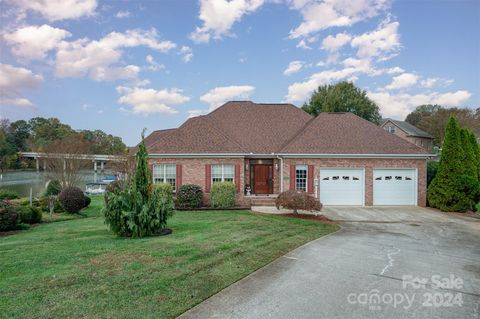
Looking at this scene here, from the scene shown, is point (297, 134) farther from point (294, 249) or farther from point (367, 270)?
point (367, 270)

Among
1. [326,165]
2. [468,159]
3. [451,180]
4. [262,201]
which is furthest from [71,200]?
[468,159]

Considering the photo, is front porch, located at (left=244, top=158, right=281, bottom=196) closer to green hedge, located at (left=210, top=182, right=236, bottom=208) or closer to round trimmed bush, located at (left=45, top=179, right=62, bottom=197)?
green hedge, located at (left=210, top=182, right=236, bottom=208)

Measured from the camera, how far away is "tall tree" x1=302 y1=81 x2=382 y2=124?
3559 centimetres

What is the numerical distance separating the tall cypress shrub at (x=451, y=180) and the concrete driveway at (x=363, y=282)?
6.33 metres

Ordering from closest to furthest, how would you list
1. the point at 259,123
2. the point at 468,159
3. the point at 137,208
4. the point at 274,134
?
the point at 137,208 → the point at 468,159 → the point at 274,134 → the point at 259,123

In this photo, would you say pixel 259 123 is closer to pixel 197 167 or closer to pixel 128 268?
pixel 197 167

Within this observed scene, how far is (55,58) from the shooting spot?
17.6 m

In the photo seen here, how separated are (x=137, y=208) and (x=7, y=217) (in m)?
6.03

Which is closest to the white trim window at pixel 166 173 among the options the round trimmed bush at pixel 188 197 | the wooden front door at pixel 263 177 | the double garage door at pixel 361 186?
the round trimmed bush at pixel 188 197

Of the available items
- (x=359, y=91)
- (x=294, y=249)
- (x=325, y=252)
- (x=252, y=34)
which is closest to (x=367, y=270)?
(x=325, y=252)

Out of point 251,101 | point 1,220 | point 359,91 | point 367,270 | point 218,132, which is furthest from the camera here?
point 359,91

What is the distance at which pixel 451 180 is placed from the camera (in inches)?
627

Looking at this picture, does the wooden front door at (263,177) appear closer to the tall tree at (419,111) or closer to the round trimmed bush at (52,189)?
the round trimmed bush at (52,189)

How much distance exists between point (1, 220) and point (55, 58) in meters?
10.6
